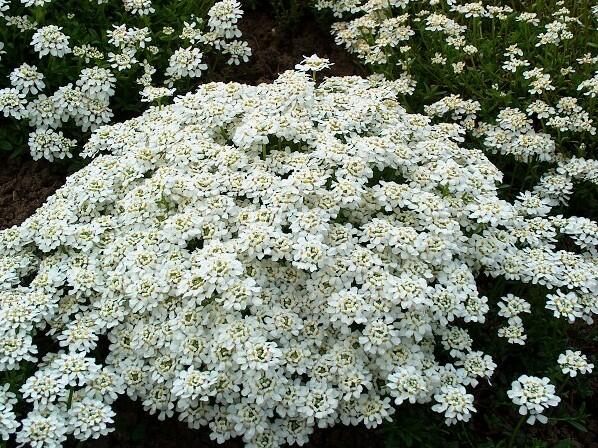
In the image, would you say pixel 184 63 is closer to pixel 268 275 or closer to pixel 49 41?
pixel 49 41

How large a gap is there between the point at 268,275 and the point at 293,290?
0.47 ft

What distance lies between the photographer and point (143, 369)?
3.70 metres

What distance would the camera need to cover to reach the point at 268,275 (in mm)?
3793

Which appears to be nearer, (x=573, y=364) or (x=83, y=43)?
(x=573, y=364)

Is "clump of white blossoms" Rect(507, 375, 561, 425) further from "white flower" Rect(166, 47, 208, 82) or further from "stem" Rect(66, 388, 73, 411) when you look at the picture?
"white flower" Rect(166, 47, 208, 82)

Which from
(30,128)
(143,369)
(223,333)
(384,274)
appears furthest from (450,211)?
(30,128)

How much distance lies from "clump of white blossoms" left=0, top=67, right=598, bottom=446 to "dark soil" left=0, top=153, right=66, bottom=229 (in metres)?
0.89

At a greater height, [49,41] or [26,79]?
[49,41]

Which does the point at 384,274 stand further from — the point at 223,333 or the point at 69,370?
the point at 69,370

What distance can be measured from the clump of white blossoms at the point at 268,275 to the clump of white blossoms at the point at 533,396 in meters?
0.22

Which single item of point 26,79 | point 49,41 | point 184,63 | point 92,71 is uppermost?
point 49,41

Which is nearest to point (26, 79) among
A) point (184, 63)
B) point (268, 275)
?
point (184, 63)

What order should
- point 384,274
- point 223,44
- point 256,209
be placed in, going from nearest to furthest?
point 384,274 → point 256,209 → point 223,44

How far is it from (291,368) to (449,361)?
95cm
